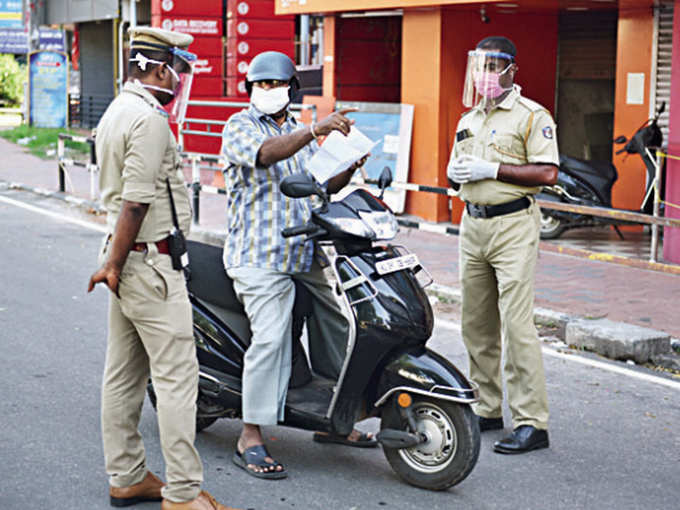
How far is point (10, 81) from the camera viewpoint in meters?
35.6

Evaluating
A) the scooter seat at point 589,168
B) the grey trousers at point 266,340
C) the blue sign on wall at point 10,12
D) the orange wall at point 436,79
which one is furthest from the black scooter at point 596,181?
the blue sign on wall at point 10,12

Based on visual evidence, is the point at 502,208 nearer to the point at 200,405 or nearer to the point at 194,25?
the point at 200,405

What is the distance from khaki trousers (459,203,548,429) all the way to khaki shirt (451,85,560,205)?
4.7 inches

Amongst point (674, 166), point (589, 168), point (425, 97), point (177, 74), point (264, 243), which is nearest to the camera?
point (177, 74)

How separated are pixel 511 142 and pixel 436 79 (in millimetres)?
7690

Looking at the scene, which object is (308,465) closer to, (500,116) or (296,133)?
(296,133)

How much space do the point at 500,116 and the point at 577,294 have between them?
3942 mm

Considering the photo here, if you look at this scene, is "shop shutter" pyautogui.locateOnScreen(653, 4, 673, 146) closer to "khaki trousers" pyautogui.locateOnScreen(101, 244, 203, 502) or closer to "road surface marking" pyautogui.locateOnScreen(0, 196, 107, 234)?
"road surface marking" pyautogui.locateOnScreen(0, 196, 107, 234)

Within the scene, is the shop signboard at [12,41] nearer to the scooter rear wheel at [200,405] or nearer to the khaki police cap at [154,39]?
the scooter rear wheel at [200,405]

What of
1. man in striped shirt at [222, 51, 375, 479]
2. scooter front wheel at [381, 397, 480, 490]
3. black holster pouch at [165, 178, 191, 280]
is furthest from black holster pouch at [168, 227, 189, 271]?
scooter front wheel at [381, 397, 480, 490]

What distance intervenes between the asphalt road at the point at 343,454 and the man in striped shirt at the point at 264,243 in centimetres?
29

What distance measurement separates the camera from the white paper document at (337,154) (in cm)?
461

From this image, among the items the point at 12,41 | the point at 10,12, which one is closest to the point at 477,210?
the point at 12,41

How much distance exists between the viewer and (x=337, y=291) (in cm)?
490
